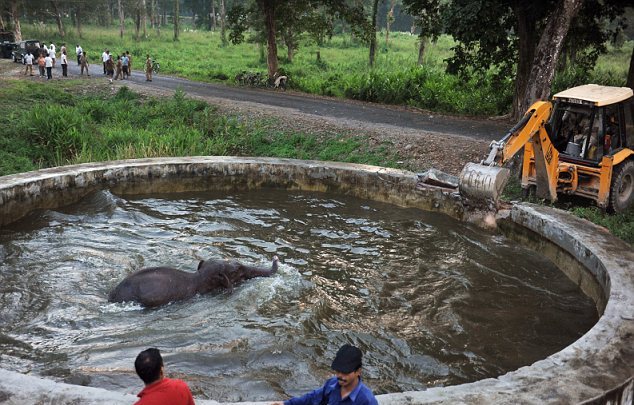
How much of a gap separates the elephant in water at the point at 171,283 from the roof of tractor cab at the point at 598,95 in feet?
24.6

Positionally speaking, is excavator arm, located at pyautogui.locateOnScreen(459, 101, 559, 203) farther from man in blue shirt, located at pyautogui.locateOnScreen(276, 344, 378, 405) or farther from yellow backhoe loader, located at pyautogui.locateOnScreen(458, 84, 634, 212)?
man in blue shirt, located at pyautogui.locateOnScreen(276, 344, 378, 405)

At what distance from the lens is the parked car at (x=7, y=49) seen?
131 ft

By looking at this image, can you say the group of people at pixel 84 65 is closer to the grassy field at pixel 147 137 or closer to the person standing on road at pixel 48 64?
the person standing on road at pixel 48 64

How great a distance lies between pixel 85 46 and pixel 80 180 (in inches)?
1684

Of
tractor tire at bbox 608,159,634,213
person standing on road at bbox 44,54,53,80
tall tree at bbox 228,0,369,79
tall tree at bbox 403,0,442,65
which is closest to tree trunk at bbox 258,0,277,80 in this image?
tall tree at bbox 228,0,369,79

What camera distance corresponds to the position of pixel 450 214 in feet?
41.7

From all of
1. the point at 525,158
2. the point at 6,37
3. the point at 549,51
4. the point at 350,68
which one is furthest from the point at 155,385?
the point at 6,37

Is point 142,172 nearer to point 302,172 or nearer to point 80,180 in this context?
point 80,180

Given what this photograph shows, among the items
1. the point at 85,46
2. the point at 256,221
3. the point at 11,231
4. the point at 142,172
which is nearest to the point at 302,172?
the point at 256,221

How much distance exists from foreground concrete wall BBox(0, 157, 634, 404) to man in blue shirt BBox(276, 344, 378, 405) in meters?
1.05

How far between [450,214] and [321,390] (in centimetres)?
877

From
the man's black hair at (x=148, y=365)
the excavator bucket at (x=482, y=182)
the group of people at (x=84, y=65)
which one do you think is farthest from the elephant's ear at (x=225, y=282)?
the group of people at (x=84, y=65)

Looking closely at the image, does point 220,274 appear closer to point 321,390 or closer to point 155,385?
point 155,385

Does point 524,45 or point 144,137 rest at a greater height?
point 524,45
